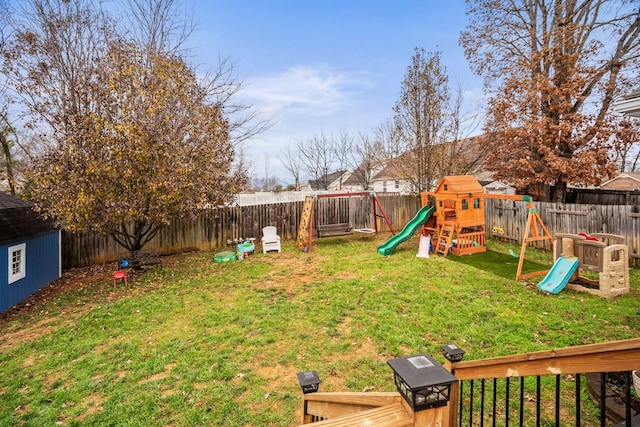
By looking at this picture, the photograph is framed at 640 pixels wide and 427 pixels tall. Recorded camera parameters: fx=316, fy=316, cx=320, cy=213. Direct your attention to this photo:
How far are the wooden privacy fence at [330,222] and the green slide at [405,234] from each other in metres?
2.32

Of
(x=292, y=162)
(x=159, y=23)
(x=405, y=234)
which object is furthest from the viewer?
(x=292, y=162)

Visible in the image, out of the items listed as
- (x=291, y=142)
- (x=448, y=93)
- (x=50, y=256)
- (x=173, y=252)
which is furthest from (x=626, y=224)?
(x=291, y=142)

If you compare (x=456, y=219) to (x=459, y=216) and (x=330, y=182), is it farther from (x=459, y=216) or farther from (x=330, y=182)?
(x=330, y=182)

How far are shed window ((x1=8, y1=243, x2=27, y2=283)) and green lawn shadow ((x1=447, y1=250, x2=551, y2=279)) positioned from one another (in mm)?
12106

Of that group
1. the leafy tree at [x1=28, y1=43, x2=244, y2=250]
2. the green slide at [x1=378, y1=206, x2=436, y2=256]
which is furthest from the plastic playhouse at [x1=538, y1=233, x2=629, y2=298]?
the leafy tree at [x1=28, y1=43, x2=244, y2=250]

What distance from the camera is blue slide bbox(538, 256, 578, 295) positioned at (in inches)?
269

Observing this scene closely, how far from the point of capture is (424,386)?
1235mm

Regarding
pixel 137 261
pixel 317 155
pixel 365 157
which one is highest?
pixel 317 155

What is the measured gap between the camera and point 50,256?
973cm

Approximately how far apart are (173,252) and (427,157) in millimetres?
12108

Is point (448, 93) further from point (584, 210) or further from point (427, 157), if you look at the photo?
point (584, 210)

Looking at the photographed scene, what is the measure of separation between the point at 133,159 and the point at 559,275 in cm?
1065

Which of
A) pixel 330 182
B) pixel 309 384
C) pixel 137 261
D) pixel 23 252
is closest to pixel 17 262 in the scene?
pixel 23 252

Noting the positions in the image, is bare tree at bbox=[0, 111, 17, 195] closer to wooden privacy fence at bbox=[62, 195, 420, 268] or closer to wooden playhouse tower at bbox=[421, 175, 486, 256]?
wooden privacy fence at bbox=[62, 195, 420, 268]
